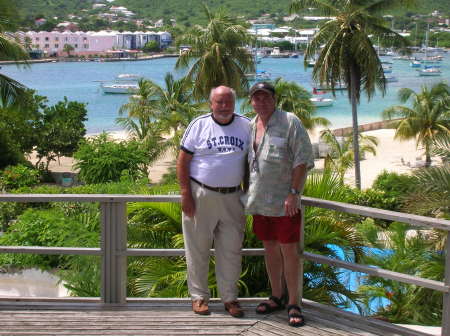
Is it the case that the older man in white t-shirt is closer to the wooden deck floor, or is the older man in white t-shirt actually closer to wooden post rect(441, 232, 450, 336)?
the wooden deck floor

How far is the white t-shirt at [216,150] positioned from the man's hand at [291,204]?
42 cm

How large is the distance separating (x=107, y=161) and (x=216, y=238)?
25922mm

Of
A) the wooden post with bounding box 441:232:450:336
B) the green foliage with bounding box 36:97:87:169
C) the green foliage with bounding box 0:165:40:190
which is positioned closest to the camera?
the wooden post with bounding box 441:232:450:336

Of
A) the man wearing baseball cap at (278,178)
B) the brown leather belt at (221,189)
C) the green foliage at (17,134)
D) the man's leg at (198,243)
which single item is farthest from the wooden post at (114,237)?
the green foliage at (17,134)

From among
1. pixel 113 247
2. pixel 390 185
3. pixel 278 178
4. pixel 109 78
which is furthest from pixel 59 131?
pixel 109 78

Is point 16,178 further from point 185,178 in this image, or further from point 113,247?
point 185,178

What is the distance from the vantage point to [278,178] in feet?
15.3

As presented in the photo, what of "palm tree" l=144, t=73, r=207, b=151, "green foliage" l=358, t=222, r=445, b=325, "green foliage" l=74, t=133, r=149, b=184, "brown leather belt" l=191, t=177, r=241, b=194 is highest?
"brown leather belt" l=191, t=177, r=241, b=194

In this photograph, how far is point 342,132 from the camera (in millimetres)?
60562

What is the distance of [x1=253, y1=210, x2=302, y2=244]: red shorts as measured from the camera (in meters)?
4.74

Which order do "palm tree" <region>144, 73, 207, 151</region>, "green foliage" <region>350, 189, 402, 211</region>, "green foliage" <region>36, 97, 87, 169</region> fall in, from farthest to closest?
1. "green foliage" <region>36, 97, 87, 169</region>
2. "palm tree" <region>144, 73, 207, 151</region>
3. "green foliage" <region>350, 189, 402, 211</region>

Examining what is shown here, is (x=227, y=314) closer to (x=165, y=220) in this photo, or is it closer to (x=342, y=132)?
(x=165, y=220)

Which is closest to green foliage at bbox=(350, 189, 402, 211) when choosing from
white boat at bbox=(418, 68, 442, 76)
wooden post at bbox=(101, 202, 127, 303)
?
wooden post at bbox=(101, 202, 127, 303)

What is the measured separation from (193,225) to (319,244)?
139cm
